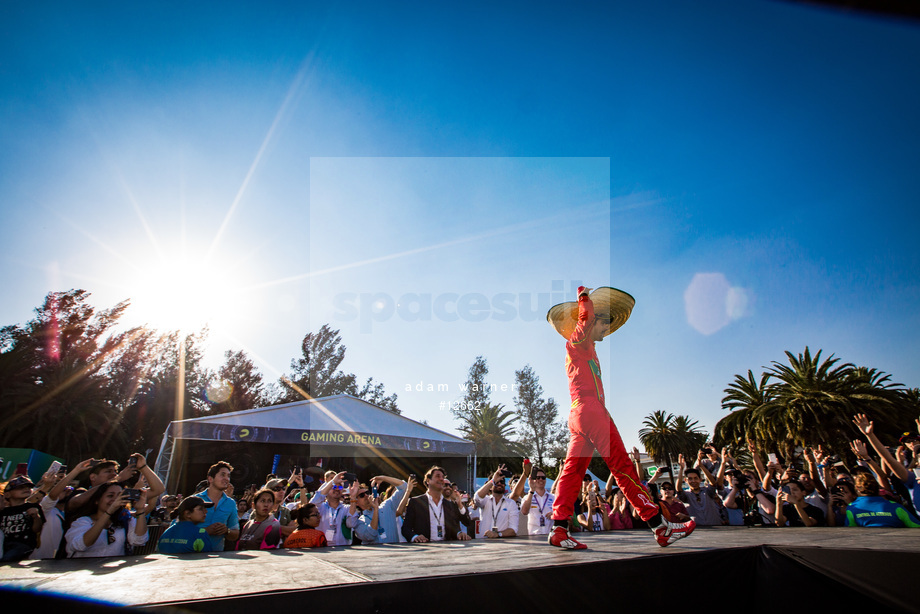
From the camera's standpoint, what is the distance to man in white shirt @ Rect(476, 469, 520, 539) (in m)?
5.84

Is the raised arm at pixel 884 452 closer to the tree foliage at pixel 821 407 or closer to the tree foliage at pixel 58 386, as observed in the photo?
the tree foliage at pixel 821 407

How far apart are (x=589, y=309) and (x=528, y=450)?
3668 centimetres

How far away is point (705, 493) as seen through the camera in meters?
6.71

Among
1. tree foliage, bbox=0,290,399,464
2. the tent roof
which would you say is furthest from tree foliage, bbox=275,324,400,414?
the tent roof

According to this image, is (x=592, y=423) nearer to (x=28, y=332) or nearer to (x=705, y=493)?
(x=705, y=493)

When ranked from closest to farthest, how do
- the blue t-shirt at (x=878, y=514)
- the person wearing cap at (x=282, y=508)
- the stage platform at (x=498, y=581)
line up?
the stage platform at (x=498, y=581) → the blue t-shirt at (x=878, y=514) → the person wearing cap at (x=282, y=508)

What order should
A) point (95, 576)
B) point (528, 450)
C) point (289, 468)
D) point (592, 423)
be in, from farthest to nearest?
point (528, 450) < point (289, 468) < point (592, 423) < point (95, 576)

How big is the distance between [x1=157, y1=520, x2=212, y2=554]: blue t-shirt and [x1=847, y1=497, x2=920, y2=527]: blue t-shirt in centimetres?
723

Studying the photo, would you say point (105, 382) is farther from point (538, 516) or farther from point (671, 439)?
point (671, 439)

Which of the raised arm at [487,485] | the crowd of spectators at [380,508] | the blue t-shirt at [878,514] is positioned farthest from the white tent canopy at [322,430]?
the blue t-shirt at [878,514]

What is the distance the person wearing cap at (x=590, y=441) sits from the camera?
3.32 metres

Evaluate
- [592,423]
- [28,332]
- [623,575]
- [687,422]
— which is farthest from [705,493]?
[687,422]

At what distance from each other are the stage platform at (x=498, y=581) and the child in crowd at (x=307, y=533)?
2189mm

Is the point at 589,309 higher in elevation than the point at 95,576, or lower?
higher
